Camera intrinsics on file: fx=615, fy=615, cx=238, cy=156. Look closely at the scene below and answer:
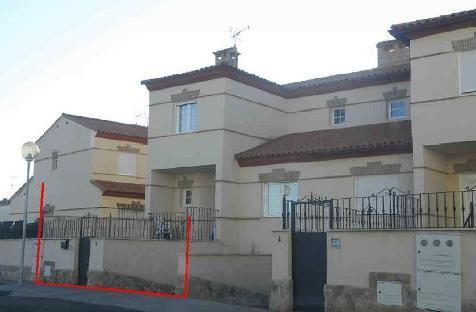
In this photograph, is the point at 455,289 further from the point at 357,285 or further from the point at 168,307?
the point at 168,307

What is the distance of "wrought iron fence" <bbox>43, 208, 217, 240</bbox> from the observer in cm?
2070

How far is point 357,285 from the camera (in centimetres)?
1366

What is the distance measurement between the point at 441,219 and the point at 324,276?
447 cm

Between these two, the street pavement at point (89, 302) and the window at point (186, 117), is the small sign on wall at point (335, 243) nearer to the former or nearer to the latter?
the street pavement at point (89, 302)

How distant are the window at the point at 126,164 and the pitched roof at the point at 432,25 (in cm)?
1856

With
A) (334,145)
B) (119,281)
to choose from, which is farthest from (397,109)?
(119,281)

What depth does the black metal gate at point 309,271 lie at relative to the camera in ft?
48.0

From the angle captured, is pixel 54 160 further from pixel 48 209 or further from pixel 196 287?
pixel 196 287

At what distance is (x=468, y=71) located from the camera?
644 inches

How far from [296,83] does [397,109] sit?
16.1 feet

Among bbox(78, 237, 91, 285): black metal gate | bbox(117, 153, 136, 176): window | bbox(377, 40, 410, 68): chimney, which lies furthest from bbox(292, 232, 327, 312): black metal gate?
bbox(117, 153, 136, 176): window

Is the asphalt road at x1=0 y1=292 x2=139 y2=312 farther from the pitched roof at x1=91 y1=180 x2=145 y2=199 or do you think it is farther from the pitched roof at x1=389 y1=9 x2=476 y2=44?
the pitched roof at x1=91 y1=180 x2=145 y2=199

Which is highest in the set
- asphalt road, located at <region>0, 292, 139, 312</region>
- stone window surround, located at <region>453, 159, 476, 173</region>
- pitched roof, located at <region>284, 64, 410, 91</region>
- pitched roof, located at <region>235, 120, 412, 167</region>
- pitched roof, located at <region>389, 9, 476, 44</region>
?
pitched roof, located at <region>284, 64, 410, 91</region>

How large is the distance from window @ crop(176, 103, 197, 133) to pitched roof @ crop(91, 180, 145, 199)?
26.9 ft
